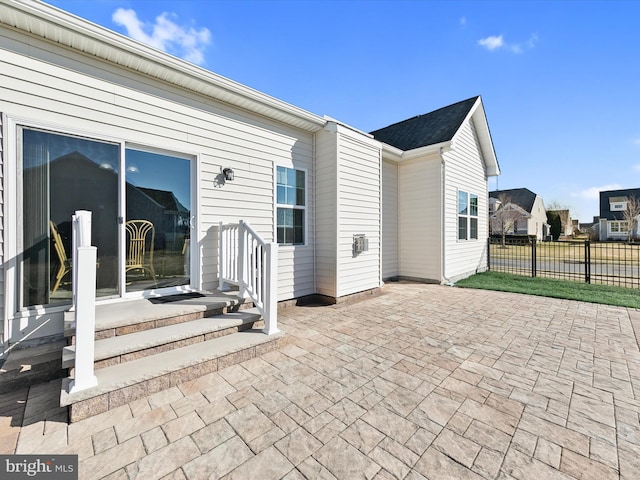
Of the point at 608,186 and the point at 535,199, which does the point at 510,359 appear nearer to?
the point at 535,199

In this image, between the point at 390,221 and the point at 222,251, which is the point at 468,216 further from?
the point at 222,251

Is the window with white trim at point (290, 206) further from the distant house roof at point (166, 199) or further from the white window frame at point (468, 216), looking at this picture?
the white window frame at point (468, 216)

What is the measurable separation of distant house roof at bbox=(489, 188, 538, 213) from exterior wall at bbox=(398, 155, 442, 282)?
→ 3012 centimetres

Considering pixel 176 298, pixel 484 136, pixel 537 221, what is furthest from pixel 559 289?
pixel 537 221

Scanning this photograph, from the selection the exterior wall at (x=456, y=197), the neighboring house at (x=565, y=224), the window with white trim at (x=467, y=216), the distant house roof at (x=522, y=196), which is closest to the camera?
the exterior wall at (x=456, y=197)

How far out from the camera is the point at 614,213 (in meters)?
32.2

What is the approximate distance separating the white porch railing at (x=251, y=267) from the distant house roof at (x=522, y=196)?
117 ft

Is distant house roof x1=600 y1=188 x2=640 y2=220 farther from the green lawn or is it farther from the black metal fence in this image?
the green lawn

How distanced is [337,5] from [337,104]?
3.43 metres

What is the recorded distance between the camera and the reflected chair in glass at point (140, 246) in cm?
343

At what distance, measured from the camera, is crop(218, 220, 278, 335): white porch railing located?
3.18 metres

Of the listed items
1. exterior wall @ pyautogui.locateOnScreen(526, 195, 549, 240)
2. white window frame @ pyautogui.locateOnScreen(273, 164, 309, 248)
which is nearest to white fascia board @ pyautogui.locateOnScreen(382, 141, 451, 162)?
white window frame @ pyautogui.locateOnScreen(273, 164, 309, 248)

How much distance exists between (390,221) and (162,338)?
6.24 meters

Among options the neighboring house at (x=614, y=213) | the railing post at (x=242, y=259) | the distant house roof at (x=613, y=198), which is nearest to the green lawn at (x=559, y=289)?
the railing post at (x=242, y=259)
